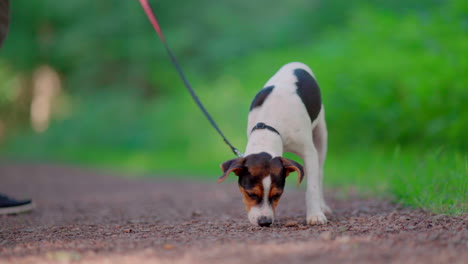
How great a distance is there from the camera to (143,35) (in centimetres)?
2316

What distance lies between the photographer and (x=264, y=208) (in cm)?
382

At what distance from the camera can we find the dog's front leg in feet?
13.8

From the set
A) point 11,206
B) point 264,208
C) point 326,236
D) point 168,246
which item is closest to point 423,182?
point 264,208

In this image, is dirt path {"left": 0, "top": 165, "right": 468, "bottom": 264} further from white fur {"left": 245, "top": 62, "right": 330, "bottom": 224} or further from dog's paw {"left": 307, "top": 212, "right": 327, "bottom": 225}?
white fur {"left": 245, "top": 62, "right": 330, "bottom": 224}

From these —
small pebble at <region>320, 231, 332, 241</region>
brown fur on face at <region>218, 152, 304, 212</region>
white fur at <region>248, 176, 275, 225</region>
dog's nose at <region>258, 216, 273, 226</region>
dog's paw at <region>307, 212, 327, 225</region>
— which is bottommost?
small pebble at <region>320, 231, 332, 241</region>

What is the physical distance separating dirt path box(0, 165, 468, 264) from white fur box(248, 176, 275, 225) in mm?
120

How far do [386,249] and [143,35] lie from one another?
70.2ft

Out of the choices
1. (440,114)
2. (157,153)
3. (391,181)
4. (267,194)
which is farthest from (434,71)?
(157,153)

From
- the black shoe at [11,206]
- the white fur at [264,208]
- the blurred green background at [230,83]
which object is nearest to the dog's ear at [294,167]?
the white fur at [264,208]

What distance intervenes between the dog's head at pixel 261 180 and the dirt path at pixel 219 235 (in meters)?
0.15

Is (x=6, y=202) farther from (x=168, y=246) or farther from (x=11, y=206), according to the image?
(x=168, y=246)

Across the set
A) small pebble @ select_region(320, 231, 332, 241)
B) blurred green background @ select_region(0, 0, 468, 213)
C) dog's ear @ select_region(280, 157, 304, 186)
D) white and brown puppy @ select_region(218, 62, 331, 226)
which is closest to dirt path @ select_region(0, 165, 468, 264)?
small pebble @ select_region(320, 231, 332, 241)

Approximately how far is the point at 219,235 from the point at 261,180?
49 cm

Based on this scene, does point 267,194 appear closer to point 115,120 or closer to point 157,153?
point 157,153
